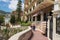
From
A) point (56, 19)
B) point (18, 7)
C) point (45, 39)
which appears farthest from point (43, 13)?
point (18, 7)

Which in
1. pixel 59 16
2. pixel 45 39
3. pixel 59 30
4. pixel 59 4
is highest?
pixel 59 4

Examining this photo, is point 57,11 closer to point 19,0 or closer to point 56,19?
point 56,19

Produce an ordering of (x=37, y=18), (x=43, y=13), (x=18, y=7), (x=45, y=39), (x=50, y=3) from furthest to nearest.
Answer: (x=18, y=7), (x=37, y=18), (x=43, y=13), (x=50, y=3), (x=45, y=39)

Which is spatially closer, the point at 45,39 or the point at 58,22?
the point at 58,22

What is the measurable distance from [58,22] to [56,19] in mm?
454

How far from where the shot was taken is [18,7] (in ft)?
263

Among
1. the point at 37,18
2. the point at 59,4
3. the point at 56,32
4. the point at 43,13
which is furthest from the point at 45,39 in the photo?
the point at 37,18

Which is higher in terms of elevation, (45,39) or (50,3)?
(50,3)

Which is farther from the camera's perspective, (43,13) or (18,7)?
(18,7)

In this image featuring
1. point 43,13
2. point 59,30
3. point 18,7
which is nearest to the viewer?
point 59,30

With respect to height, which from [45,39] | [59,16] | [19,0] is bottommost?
[45,39]

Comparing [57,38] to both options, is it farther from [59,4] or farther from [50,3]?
[50,3]

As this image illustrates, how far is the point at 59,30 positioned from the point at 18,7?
67.5 metres

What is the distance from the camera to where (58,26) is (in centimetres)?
1391
